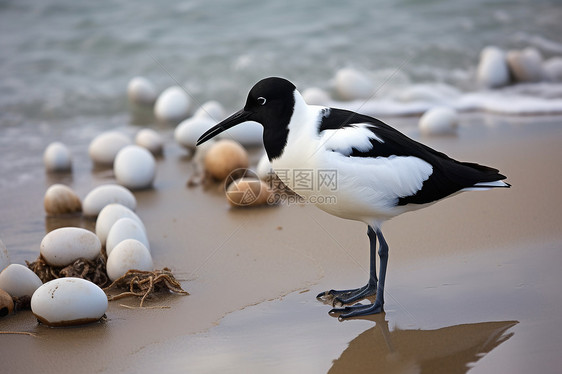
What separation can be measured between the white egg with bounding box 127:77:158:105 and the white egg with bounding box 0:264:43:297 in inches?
211

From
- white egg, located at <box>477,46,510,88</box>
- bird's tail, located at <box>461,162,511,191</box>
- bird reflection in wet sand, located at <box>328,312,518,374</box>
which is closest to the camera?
bird reflection in wet sand, located at <box>328,312,518,374</box>

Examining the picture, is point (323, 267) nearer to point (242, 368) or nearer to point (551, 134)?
point (242, 368)

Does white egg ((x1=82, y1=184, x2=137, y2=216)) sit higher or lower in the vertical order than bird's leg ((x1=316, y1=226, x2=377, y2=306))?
higher

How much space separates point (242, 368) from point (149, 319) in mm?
788

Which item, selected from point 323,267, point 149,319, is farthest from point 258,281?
point 149,319

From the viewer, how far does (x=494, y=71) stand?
9.34m

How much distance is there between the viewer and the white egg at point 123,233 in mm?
4586

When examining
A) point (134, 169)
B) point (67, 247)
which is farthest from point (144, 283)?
point (134, 169)

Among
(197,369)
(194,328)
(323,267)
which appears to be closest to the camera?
(197,369)

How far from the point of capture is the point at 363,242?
16.3 feet

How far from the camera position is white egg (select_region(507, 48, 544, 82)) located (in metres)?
9.32

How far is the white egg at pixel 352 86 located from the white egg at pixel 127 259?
526cm

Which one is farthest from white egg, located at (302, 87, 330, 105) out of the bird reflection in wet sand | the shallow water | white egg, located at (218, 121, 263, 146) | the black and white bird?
the bird reflection in wet sand

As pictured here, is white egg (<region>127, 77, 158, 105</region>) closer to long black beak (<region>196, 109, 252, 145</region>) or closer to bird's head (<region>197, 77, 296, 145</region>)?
long black beak (<region>196, 109, 252, 145</region>)
